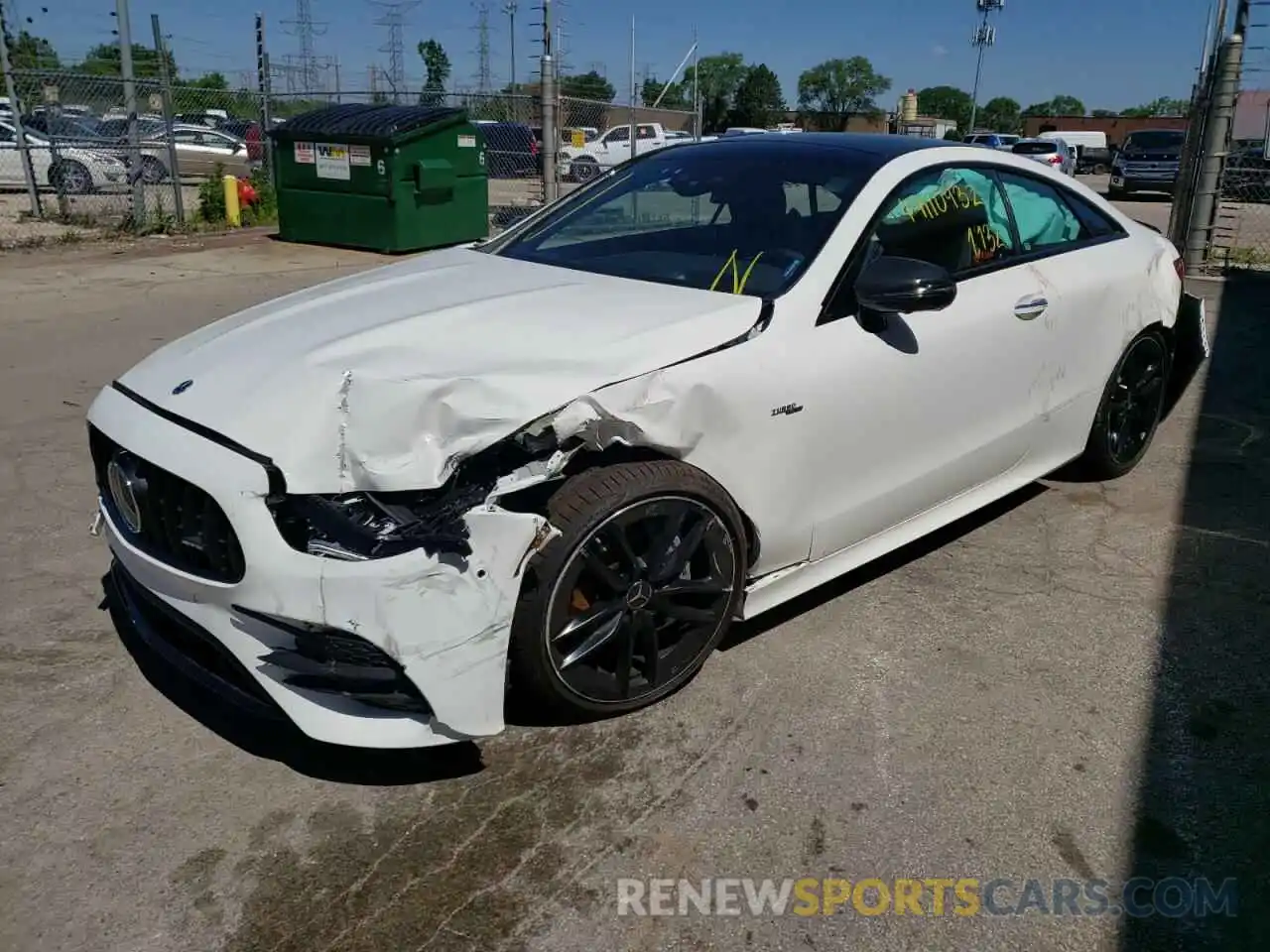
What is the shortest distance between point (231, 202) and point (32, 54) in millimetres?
5624

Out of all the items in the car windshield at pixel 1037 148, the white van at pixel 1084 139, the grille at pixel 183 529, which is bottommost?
the grille at pixel 183 529

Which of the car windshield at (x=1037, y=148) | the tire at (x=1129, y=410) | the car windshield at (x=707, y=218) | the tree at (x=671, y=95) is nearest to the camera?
the car windshield at (x=707, y=218)

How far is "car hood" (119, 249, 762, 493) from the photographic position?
2432mm

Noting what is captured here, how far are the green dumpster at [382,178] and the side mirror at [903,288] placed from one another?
936cm

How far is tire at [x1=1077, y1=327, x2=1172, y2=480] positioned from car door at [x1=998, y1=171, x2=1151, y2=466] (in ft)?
0.43

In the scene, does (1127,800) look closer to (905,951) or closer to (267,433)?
(905,951)

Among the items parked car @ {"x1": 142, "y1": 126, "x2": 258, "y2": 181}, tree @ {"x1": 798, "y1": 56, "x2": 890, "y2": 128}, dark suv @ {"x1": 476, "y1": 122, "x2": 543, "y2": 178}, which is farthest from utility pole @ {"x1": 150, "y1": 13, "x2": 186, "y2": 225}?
tree @ {"x1": 798, "y1": 56, "x2": 890, "y2": 128}

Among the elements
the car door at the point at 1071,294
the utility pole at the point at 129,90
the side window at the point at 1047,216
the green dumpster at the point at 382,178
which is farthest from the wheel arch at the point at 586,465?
the utility pole at the point at 129,90

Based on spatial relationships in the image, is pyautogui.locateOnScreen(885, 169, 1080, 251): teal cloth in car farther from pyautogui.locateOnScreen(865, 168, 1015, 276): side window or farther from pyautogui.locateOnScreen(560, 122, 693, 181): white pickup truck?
pyautogui.locateOnScreen(560, 122, 693, 181): white pickup truck

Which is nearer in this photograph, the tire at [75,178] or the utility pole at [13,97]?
the utility pole at [13,97]

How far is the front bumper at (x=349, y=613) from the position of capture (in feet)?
7.63

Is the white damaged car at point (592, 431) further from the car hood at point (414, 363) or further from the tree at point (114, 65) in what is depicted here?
the tree at point (114, 65)

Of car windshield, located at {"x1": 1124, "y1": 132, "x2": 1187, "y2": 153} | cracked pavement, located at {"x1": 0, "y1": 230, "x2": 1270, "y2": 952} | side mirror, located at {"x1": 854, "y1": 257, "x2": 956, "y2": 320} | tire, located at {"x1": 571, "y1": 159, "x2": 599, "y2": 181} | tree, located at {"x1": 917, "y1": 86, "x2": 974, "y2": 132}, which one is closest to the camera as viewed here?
cracked pavement, located at {"x1": 0, "y1": 230, "x2": 1270, "y2": 952}

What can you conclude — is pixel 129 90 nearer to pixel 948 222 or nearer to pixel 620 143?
pixel 948 222
